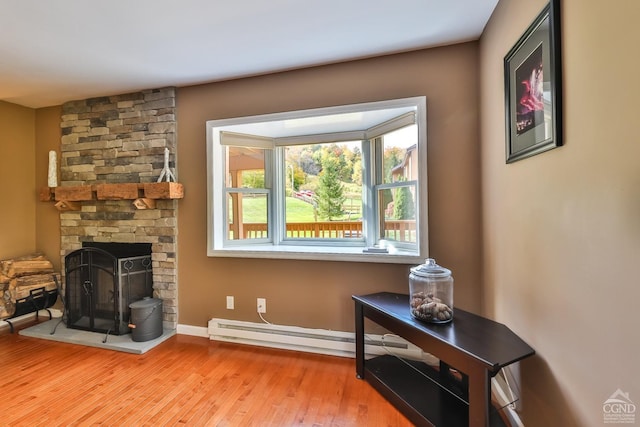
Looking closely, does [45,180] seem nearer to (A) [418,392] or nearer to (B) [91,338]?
(B) [91,338]

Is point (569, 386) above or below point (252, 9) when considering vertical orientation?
below

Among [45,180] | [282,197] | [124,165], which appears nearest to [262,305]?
[282,197]

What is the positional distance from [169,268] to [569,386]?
2991mm

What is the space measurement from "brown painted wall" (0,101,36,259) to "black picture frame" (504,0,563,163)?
15.4 ft

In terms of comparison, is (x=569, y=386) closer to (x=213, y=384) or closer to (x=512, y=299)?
(x=512, y=299)

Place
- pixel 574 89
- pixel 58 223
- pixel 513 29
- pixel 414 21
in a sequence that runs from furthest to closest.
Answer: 1. pixel 58 223
2. pixel 414 21
3. pixel 513 29
4. pixel 574 89

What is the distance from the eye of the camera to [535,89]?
4.16ft

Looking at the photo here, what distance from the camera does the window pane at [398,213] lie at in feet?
7.77

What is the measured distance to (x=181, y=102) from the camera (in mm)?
2754

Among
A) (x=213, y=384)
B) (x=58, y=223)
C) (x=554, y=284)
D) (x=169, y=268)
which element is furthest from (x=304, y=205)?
(x=58, y=223)

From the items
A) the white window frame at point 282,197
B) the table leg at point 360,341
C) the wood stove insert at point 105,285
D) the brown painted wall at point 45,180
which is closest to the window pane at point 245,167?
the white window frame at point 282,197

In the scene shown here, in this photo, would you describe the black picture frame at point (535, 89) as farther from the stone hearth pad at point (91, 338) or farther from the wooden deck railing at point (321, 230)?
the stone hearth pad at point (91, 338)

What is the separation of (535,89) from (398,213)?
1390 millimetres

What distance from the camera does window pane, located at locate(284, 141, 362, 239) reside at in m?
2.85
